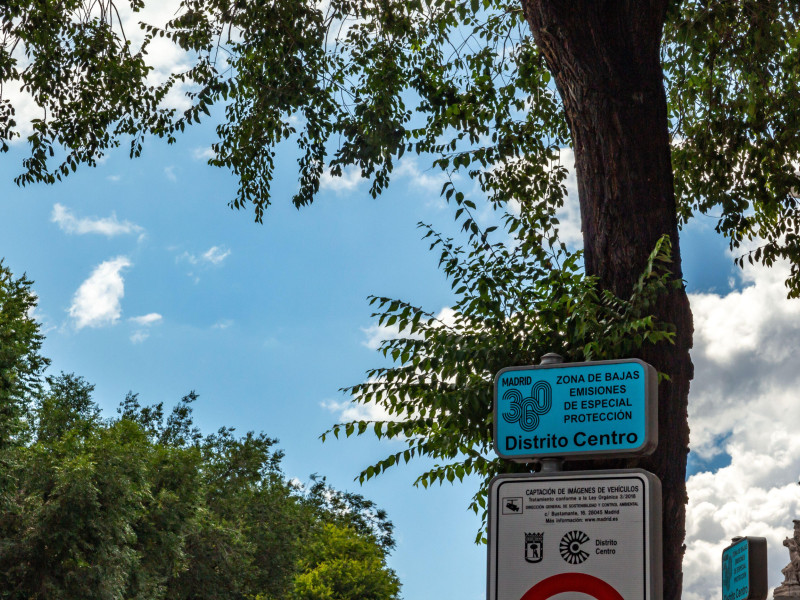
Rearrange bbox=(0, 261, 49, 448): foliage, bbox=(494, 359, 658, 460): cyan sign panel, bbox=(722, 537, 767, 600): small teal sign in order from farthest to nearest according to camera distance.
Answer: bbox=(0, 261, 49, 448): foliage
bbox=(722, 537, 767, 600): small teal sign
bbox=(494, 359, 658, 460): cyan sign panel

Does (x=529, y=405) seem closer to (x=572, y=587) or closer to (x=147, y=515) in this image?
(x=572, y=587)

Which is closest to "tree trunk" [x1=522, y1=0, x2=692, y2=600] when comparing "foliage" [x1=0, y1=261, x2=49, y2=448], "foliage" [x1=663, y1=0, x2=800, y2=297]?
"foliage" [x1=663, y1=0, x2=800, y2=297]

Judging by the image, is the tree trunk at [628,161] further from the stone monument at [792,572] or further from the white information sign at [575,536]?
the stone monument at [792,572]

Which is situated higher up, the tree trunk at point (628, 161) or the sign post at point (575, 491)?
the tree trunk at point (628, 161)

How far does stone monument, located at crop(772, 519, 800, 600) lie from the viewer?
2886 cm

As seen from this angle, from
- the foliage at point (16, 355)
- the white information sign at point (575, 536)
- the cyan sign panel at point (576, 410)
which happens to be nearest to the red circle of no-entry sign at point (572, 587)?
the white information sign at point (575, 536)

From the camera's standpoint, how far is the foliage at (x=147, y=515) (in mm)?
26797

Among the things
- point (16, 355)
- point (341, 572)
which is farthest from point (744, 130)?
point (341, 572)

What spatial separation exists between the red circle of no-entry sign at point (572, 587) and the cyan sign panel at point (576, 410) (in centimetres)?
55

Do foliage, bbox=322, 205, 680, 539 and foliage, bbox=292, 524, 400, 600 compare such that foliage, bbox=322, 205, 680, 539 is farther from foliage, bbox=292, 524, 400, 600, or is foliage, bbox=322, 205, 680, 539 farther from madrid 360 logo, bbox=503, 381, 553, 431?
foliage, bbox=292, 524, 400, 600

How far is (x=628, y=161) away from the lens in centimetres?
704

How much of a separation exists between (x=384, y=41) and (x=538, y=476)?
11673mm

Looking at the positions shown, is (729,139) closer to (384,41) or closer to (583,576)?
(384,41)

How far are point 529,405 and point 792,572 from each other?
1110 inches
